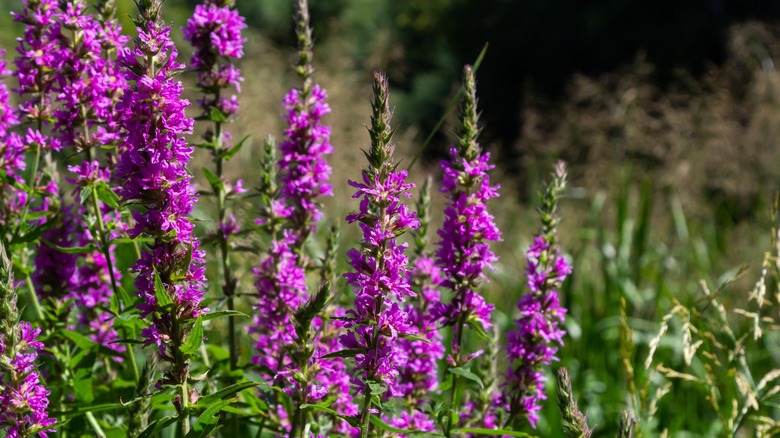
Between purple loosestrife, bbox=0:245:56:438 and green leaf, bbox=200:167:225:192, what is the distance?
0.72 metres

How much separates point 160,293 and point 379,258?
0.46 m

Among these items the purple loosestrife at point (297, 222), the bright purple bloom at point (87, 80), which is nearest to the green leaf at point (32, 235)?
the bright purple bloom at point (87, 80)

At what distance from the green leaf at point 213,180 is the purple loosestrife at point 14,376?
0.72 meters

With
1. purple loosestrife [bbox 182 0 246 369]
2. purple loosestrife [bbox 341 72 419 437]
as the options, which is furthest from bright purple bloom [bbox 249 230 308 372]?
purple loosestrife [bbox 341 72 419 437]

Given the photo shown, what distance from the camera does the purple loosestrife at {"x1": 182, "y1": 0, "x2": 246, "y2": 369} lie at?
2.64 m

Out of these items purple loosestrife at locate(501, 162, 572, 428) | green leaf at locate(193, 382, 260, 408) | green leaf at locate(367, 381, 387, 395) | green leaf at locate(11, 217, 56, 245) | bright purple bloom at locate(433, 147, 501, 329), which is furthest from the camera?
purple loosestrife at locate(501, 162, 572, 428)

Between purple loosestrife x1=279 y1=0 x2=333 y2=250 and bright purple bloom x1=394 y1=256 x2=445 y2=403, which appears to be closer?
bright purple bloom x1=394 y1=256 x2=445 y2=403

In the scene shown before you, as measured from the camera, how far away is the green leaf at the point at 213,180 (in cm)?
250

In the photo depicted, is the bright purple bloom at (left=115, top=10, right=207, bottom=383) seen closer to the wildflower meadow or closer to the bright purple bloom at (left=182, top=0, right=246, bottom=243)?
the wildflower meadow

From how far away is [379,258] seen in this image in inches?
73.5

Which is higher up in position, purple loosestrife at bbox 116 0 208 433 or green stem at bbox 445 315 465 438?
purple loosestrife at bbox 116 0 208 433

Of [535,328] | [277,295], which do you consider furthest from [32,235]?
[535,328]

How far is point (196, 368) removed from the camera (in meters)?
2.63

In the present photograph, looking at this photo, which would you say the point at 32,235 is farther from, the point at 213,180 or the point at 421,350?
the point at 421,350
